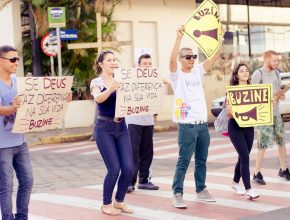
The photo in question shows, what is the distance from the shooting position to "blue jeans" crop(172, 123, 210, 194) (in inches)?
293

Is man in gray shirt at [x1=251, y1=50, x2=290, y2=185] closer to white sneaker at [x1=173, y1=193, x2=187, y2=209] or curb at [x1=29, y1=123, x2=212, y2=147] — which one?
white sneaker at [x1=173, y1=193, x2=187, y2=209]

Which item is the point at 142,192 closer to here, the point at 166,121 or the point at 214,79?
the point at 166,121

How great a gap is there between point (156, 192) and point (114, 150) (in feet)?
5.96

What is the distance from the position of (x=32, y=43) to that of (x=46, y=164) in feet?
28.5

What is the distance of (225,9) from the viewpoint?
2666cm

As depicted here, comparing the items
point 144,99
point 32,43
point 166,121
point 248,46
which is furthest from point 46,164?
point 248,46

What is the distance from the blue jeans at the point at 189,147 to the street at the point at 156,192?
0.38 meters

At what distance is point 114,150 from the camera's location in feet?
23.4

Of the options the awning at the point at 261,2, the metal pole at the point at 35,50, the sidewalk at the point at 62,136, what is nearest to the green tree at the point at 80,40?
the metal pole at the point at 35,50

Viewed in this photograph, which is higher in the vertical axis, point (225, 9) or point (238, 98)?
point (225, 9)

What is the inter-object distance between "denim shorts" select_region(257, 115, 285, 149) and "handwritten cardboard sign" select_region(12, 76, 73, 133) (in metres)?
3.48

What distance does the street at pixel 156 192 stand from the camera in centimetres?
738

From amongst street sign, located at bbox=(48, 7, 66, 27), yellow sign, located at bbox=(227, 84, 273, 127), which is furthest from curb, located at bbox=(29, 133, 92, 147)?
yellow sign, located at bbox=(227, 84, 273, 127)

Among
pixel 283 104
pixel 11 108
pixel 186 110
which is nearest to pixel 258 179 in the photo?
pixel 186 110
